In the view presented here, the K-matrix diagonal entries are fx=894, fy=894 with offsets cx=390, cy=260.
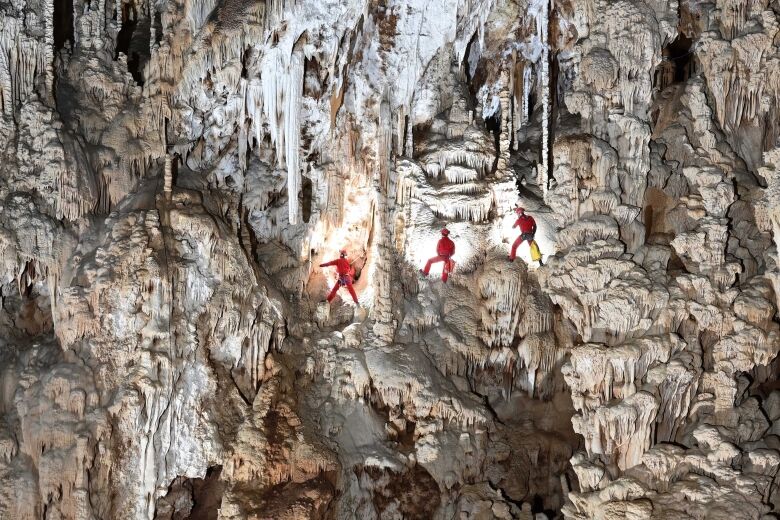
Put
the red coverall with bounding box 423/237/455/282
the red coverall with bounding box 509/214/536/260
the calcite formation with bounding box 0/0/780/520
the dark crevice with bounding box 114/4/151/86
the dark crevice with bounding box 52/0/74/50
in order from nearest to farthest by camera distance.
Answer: the calcite formation with bounding box 0/0/780/520, the red coverall with bounding box 509/214/536/260, the red coverall with bounding box 423/237/455/282, the dark crevice with bounding box 114/4/151/86, the dark crevice with bounding box 52/0/74/50

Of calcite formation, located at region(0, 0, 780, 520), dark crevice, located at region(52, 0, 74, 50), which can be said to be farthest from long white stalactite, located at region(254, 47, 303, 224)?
dark crevice, located at region(52, 0, 74, 50)

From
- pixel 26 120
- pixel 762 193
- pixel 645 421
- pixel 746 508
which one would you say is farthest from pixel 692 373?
pixel 26 120

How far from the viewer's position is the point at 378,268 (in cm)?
1222

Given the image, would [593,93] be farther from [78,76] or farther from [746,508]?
[78,76]

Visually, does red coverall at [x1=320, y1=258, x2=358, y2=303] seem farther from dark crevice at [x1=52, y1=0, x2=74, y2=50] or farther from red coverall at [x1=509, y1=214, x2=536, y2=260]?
dark crevice at [x1=52, y1=0, x2=74, y2=50]

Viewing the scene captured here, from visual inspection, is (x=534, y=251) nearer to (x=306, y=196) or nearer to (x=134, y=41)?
(x=306, y=196)

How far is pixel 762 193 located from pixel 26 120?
29.8ft

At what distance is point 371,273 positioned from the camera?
12430 millimetres

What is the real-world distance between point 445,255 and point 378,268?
93cm

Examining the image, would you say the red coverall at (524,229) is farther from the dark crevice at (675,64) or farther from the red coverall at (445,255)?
the dark crevice at (675,64)

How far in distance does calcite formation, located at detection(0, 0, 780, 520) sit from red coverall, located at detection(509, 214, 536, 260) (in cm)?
28

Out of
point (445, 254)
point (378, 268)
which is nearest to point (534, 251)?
point (445, 254)

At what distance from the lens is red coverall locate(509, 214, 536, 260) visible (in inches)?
477

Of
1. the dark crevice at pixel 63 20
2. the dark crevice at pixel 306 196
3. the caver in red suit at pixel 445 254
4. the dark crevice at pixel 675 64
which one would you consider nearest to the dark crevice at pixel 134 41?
the dark crevice at pixel 63 20
